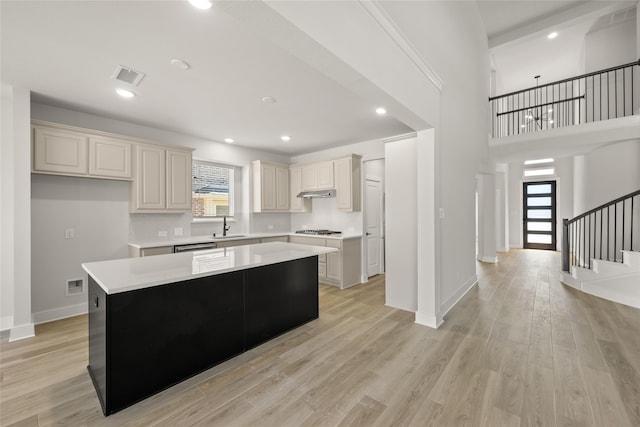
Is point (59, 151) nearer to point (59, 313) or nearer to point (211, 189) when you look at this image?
point (59, 313)

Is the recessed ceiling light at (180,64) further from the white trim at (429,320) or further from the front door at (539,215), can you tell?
the front door at (539,215)

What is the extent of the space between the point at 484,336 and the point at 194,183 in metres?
5.11

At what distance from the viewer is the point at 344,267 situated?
4727 mm

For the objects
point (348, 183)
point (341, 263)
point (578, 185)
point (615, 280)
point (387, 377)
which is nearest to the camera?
point (387, 377)

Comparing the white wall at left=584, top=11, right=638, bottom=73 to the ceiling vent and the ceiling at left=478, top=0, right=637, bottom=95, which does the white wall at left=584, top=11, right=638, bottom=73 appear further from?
the ceiling vent

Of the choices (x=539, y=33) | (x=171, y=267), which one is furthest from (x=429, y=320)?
(x=539, y=33)

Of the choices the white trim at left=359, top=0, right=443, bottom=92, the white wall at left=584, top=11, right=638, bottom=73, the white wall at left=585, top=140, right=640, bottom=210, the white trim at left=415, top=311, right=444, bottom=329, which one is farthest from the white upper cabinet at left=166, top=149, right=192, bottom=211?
the white wall at left=584, top=11, right=638, bottom=73

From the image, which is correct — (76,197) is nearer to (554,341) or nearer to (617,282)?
(554,341)

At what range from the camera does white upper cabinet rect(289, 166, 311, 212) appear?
5949mm

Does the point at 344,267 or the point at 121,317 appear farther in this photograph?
the point at 344,267

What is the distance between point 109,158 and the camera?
12.0ft

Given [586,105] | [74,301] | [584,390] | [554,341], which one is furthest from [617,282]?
[74,301]

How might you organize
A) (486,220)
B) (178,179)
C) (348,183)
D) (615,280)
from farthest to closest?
(486,220), (348,183), (178,179), (615,280)

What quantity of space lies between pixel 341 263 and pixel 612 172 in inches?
229
